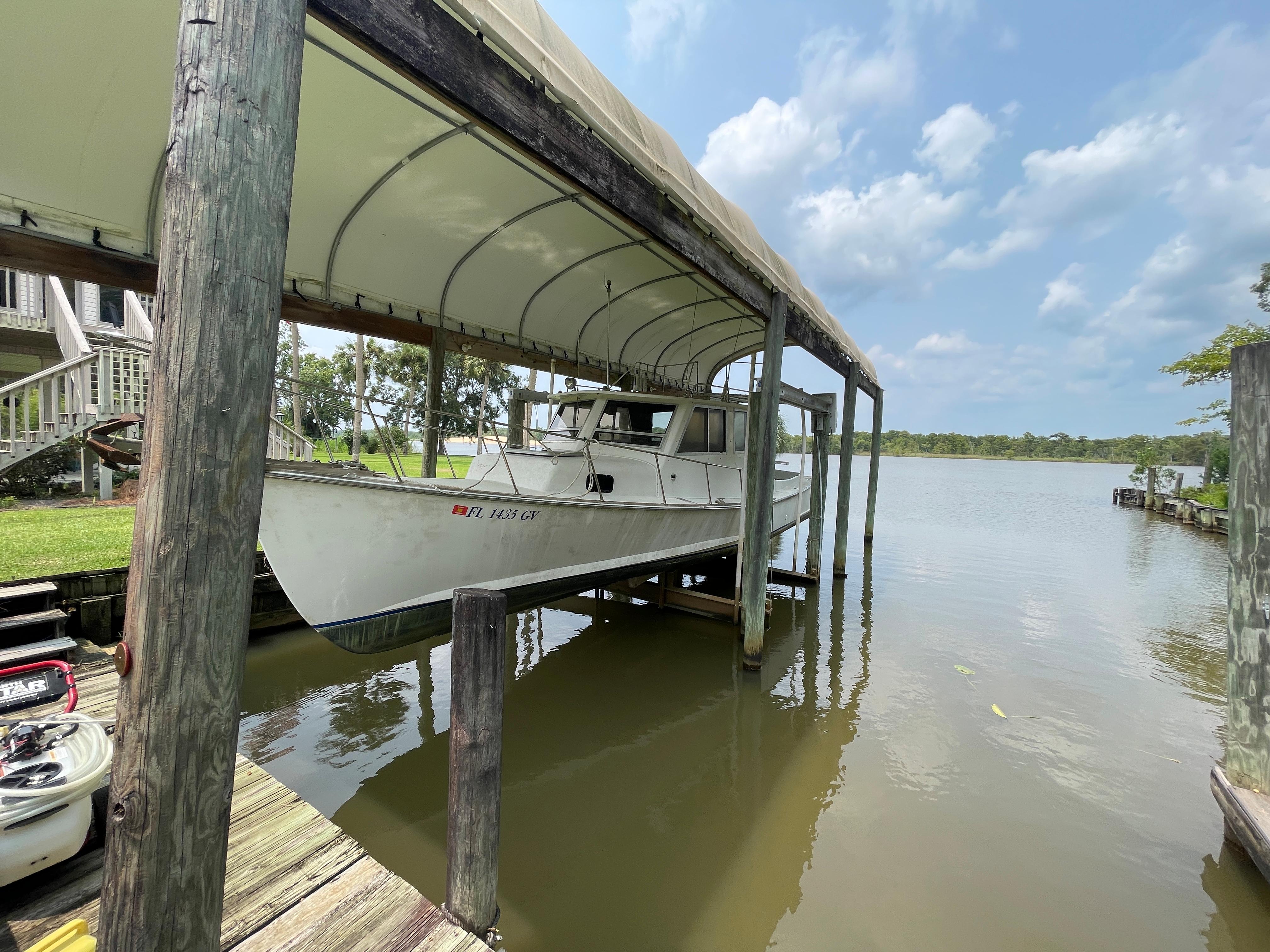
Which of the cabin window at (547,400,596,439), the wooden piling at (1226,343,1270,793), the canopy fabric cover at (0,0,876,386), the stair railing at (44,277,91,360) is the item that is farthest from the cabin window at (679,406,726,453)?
the stair railing at (44,277,91,360)

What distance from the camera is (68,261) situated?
13.1ft

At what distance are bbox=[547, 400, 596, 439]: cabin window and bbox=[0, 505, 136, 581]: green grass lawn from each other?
4596 millimetres

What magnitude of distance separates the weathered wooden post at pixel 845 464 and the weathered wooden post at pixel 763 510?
3.92 meters

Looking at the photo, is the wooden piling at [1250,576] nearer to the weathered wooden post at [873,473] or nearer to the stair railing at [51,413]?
the weathered wooden post at [873,473]

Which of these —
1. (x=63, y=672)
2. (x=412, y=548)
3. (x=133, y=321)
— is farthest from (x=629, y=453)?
(x=133, y=321)

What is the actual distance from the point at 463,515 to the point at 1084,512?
1051 inches

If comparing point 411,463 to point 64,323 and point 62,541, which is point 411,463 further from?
point 62,541

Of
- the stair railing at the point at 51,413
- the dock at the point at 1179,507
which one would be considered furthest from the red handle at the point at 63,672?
the dock at the point at 1179,507

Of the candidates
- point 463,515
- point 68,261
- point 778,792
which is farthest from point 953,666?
point 68,261

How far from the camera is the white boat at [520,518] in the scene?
3666 mm

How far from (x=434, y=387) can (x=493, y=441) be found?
8.58ft

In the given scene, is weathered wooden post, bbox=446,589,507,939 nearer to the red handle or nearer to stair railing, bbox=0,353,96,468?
the red handle

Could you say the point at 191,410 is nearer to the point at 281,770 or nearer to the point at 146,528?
the point at 146,528

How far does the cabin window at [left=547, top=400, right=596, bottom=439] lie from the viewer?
7.06 metres
